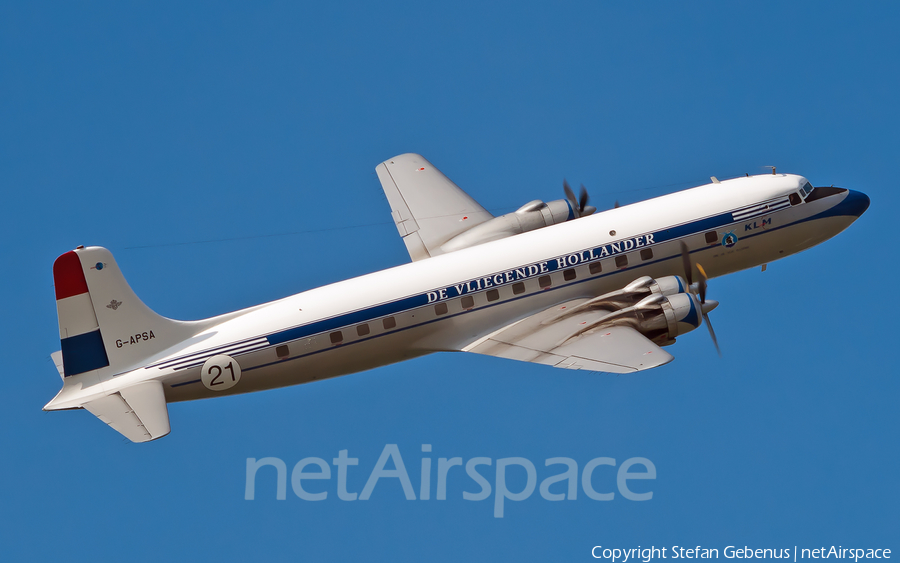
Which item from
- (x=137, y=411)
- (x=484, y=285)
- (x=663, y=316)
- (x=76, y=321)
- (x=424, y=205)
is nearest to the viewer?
(x=137, y=411)

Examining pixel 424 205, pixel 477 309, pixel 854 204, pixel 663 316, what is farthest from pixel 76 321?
pixel 854 204

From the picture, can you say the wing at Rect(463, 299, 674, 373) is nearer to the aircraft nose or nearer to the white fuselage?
the white fuselage

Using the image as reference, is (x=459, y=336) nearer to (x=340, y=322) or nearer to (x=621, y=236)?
(x=340, y=322)

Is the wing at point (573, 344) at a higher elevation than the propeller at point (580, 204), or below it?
below

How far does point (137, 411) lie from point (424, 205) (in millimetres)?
15209

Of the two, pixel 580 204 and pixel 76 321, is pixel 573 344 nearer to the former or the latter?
pixel 580 204

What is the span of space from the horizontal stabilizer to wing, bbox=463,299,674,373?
10.6 metres

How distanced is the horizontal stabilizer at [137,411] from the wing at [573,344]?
1062cm

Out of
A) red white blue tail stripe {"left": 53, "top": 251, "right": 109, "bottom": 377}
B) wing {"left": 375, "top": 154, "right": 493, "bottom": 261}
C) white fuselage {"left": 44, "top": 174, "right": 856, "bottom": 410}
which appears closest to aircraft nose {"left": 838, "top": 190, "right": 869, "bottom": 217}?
white fuselage {"left": 44, "top": 174, "right": 856, "bottom": 410}

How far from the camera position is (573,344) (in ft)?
130

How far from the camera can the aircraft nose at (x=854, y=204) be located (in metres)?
Answer: 44.8

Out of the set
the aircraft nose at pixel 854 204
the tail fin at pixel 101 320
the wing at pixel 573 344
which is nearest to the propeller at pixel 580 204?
the wing at pixel 573 344

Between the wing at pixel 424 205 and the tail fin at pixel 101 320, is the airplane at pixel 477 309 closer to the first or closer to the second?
the tail fin at pixel 101 320

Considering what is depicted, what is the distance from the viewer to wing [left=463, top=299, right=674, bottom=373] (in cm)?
3788
